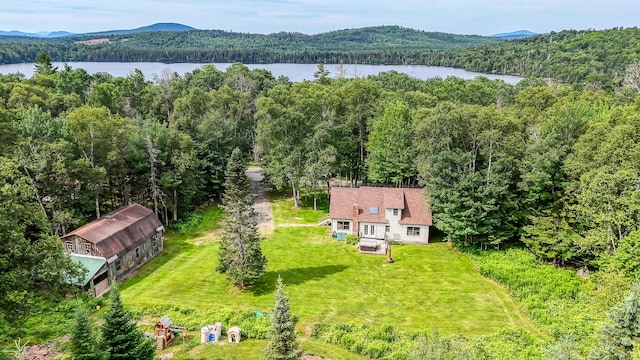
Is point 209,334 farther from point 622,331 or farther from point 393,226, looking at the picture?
point 393,226

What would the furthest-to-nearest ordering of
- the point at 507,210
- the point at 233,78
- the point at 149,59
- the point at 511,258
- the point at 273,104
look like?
the point at 149,59 < the point at 233,78 < the point at 273,104 < the point at 507,210 < the point at 511,258

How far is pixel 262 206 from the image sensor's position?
153ft

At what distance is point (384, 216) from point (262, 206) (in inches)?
574

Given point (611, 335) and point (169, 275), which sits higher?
point (611, 335)

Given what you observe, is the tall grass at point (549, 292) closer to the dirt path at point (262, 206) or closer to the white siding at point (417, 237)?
the white siding at point (417, 237)

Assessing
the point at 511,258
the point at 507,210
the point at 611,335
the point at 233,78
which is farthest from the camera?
the point at 233,78

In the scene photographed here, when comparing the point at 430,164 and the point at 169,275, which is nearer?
the point at 169,275

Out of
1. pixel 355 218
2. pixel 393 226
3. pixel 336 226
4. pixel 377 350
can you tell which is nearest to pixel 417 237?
pixel 393 226

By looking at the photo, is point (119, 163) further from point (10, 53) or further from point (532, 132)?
point (10, 53)

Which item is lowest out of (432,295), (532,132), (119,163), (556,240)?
(432,295)

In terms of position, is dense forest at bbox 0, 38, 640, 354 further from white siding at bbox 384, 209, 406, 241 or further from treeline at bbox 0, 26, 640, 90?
treeline at bbox 0, 26, 640, 90

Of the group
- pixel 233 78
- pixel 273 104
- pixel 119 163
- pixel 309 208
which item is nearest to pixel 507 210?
pixel 309 208

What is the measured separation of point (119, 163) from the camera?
123 feet

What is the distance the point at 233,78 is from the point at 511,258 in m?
49.9
